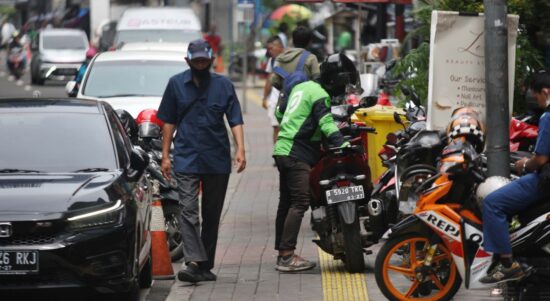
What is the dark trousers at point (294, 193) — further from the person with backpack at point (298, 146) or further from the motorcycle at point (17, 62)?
the motorcycle at point (17, 62)

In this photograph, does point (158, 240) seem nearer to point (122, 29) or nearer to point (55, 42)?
point (122, 29)

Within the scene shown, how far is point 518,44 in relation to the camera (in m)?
12.5

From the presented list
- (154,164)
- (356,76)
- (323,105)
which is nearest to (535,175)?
(323,105)

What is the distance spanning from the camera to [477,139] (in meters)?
9.24

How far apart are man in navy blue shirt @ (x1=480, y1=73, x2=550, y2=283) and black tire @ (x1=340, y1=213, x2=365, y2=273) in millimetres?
2064

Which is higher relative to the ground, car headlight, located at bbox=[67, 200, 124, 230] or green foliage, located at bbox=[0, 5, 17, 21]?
car headlight, located at bbox=[67, 200, 124, 230]

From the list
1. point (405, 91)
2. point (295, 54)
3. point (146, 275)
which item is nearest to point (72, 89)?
point (295, 54)

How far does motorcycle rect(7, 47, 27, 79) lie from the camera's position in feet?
153

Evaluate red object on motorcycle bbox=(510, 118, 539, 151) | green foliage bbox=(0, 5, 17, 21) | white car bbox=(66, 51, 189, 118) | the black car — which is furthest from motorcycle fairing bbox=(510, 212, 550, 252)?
green foliage bbox=(0, 5, 17, 21)

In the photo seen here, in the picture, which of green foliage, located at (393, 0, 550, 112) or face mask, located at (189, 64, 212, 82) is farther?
green foliage, located at (393, 0, 550, 112)

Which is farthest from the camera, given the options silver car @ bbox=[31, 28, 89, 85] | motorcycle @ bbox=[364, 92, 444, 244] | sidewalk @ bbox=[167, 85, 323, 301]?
silver car @ bbox=[31, 28, 89, 85]

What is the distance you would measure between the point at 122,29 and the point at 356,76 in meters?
17.0

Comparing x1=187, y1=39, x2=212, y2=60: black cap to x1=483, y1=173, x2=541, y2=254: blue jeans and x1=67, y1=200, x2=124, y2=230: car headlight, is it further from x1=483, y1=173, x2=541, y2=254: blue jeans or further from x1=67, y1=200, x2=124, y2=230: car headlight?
x1=483, y1=173, x2=541, y2=254: blue jeans

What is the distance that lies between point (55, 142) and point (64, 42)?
112 ft
